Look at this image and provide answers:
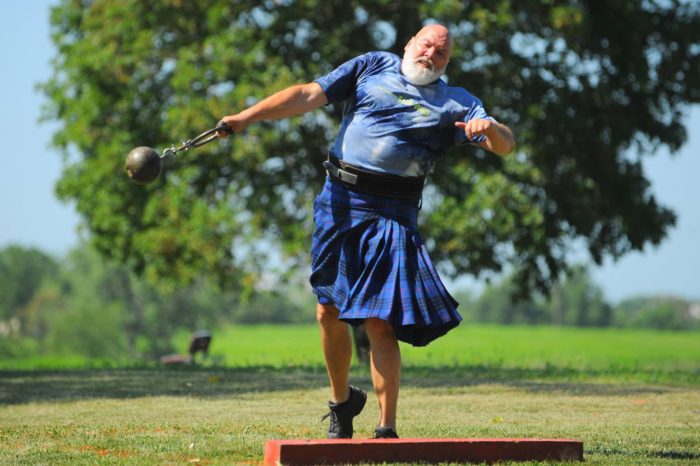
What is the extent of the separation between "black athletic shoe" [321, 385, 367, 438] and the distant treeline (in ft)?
207

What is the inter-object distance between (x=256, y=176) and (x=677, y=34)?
8.01 m

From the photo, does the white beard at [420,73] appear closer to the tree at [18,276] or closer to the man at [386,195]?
the man at [386,195]

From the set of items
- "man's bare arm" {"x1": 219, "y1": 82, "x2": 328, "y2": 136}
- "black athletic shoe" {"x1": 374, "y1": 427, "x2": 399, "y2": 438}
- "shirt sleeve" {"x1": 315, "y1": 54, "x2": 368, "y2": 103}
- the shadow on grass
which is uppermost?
"shirt sleeve" {"x1": 315, "y1": 54, "x2": 368, "y2": 103}

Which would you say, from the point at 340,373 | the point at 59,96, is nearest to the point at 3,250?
the point at 59,96

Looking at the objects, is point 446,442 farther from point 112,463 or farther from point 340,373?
point 112,463

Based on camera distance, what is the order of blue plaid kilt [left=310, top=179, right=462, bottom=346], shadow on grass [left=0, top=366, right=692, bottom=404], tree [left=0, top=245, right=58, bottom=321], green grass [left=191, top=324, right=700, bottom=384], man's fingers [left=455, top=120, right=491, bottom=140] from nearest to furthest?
man's fingers [left=455, top=120, right=491, bottom=140]
blue plaid kilt [left=310, top=179, right=462, bottom=346]
shadow on grass [left=0, top=366, right=692, bottom=404]
green grass [left=191, top=324, right=700, bottom=384]
tree [left=0, top=245, right=58, bottom=321]

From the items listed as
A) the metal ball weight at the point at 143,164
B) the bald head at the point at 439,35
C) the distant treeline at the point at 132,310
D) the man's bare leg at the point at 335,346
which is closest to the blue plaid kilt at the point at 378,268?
the man's bare leg at the point at 335,346

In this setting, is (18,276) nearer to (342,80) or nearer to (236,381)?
(236,381)

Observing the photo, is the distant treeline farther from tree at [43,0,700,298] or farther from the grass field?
the grass field

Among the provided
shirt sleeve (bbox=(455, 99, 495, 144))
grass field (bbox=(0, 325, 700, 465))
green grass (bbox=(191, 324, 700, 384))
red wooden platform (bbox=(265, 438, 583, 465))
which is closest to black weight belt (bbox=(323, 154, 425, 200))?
shirt sleeve (bbox=(455, 99, 495, 144))

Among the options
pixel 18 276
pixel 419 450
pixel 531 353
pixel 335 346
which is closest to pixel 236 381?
pixel 335 346

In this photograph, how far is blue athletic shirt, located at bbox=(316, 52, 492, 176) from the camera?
255 inches

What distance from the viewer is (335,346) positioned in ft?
22.0

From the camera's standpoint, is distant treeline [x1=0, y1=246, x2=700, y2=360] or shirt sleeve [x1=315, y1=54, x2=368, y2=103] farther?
distant treeline [x1=0, y1=246, x2=700, y2=360]
